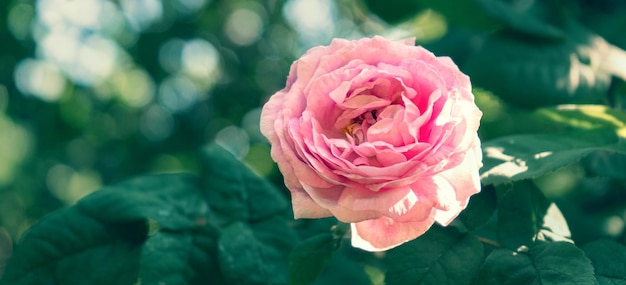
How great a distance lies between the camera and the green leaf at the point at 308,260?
97cm

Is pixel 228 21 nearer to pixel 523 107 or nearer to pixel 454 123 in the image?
pixel 523 107

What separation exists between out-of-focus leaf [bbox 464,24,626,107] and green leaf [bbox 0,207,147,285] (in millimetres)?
760

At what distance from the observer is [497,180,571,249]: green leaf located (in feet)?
3.00

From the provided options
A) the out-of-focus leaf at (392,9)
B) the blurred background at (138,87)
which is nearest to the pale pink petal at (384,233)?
the out-of-focus leaf at (392,9)

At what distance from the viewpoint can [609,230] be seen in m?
1.44

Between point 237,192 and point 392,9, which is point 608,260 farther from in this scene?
point 392,9

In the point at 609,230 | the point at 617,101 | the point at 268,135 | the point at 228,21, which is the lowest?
the point at 228,21

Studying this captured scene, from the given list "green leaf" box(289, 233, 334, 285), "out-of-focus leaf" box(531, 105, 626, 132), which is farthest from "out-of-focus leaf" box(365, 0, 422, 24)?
"green leaf" box(289, 233, 334, 285)

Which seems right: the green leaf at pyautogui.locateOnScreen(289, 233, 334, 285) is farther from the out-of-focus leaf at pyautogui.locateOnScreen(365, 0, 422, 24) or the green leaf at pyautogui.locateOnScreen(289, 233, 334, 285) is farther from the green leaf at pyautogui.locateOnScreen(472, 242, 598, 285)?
the out-of-focus leaf at pyautogui.locateOnScreen(365, 0, 422, 24)

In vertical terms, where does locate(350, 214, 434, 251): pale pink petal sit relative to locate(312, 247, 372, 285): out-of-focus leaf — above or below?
above

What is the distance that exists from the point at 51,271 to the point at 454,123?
0.76 m

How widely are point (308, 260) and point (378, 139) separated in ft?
0.93

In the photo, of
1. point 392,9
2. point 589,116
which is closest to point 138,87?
point 392,9

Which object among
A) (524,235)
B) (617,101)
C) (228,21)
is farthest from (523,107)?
(228,21)
